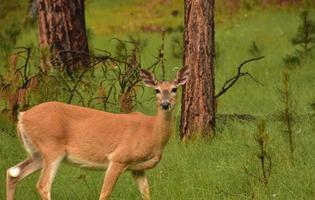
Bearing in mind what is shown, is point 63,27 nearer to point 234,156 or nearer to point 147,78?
point 234,156

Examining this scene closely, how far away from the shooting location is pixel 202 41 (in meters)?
11.7

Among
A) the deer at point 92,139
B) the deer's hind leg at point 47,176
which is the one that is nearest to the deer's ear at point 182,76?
the deer at point 92,139

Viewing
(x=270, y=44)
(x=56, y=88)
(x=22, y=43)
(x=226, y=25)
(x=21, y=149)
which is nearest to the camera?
(x=21, y=149)

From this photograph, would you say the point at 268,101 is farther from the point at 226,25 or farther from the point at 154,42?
the point at 226,25

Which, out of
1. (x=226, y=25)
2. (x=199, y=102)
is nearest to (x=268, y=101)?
(x=199, y=102)

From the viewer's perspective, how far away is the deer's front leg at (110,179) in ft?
28.4

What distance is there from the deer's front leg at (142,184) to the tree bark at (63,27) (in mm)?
7244

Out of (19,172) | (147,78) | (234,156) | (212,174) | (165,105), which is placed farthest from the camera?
(234,156)

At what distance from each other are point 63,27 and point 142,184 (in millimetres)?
8173

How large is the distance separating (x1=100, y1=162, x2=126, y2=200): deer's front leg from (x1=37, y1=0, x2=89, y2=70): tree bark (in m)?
7.46

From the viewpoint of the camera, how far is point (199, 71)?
38.6ft

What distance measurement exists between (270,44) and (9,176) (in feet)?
48.2

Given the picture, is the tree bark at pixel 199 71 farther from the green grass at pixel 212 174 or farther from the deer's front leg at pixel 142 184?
the deer's front leg at pixel 142 184

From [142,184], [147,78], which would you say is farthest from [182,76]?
[142,184]
